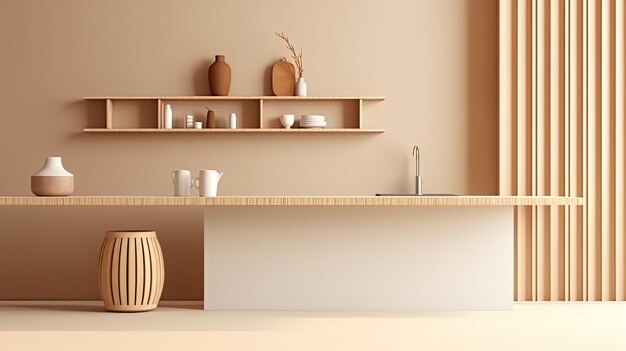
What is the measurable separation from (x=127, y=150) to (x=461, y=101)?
2116 mm

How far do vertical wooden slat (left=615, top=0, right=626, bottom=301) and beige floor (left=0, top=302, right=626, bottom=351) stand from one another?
53cm

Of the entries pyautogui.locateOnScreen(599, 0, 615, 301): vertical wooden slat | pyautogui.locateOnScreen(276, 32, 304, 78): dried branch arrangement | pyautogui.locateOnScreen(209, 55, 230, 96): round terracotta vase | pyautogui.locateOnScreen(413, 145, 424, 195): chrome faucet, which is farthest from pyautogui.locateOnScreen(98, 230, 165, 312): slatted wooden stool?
pyautogui.locateOnScreen(599, 0, 615, 301): vertical wooden slat

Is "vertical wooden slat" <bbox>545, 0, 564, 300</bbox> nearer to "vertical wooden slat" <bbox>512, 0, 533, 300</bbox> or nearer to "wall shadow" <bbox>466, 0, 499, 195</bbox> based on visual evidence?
"vertical wooden slat" <bbox>512, 0, 533, 300</bbox>

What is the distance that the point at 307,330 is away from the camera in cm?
366

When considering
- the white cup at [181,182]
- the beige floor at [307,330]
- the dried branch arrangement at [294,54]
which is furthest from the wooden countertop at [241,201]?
the dried branch arrangement at [294,54]

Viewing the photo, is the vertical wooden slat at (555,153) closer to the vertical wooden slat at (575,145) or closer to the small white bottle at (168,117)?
the vertical wooden slat at (575,145)

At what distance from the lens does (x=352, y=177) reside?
499 cm

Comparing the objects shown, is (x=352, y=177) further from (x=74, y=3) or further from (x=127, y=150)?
(x=74, y=3)

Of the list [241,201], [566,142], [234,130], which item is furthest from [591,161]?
[241,201]

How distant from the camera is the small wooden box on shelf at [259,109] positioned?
4844 mm

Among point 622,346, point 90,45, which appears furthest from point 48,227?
point 622,346

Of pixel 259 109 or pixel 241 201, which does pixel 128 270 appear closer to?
pixel 241 201

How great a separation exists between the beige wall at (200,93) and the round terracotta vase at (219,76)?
108mm

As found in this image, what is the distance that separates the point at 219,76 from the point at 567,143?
2175 millimetres
